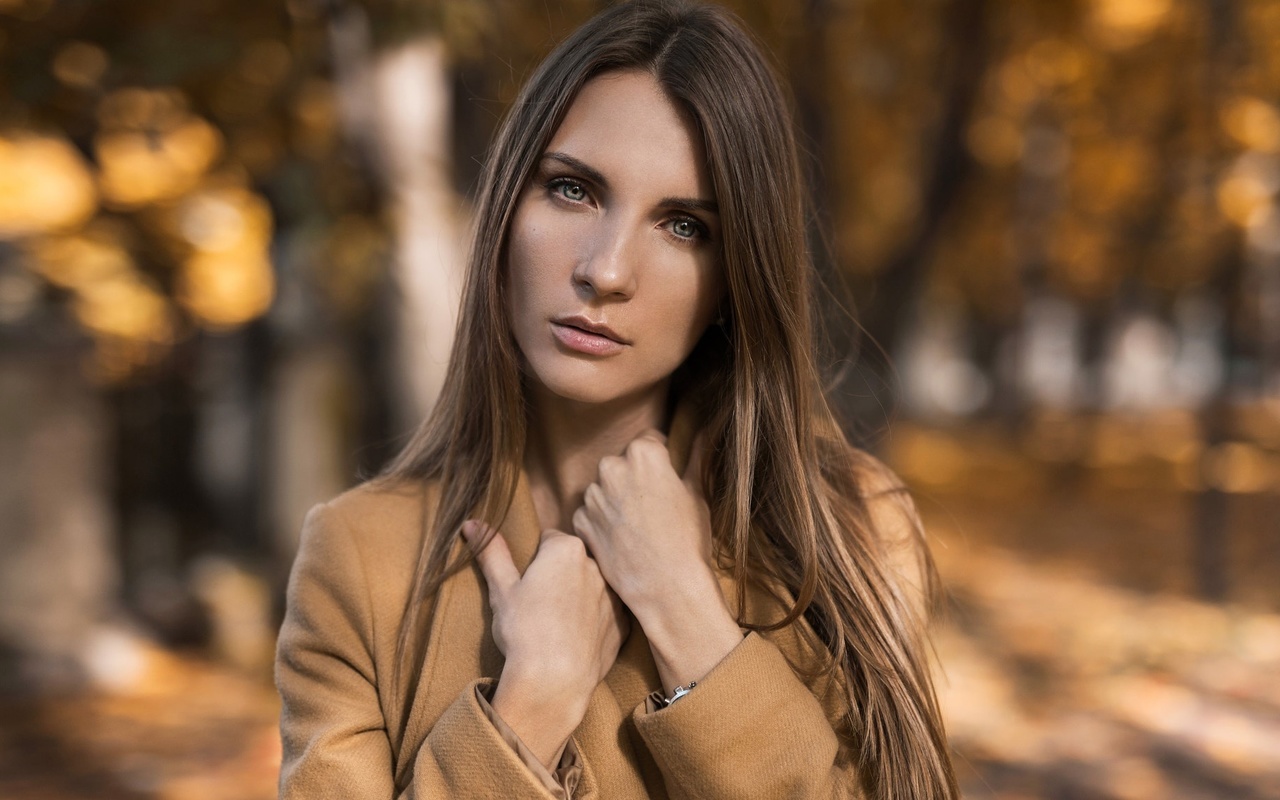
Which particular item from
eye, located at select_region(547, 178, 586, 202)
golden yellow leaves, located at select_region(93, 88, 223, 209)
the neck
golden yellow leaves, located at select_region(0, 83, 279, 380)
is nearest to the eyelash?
eye, located at select_region(547, 178, 586, 202)

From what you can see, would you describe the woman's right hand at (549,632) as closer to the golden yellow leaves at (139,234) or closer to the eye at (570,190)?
the eye at (570,190)

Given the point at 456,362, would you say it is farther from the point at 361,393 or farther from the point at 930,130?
the point at 930,130

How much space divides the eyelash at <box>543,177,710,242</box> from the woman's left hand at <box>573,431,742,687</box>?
1.17 feet

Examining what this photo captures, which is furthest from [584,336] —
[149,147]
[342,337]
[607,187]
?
[342,337]

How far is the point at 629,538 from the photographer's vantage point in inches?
70.9

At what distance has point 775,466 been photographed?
1.88 metres

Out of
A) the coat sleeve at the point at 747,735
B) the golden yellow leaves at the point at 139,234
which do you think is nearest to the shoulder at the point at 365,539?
the coat sleeve at the point at 747,735

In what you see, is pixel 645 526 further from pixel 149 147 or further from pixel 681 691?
pixel 149 147

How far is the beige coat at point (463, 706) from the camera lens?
165 centimetres

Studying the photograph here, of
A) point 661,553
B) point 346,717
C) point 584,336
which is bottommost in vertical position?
point 346,717

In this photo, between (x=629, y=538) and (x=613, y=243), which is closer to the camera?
(x=613, y=243)

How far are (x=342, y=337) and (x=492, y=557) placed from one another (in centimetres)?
506

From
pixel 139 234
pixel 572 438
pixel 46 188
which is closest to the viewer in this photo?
pixel 572 438

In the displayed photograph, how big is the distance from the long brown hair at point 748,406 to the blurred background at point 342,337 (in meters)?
0.48
